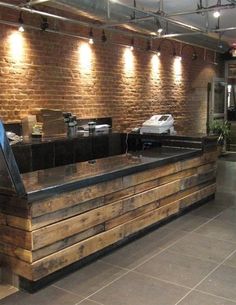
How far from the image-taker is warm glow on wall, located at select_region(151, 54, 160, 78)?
8383 mm

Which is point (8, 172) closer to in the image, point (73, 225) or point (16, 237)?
point (16, 237)

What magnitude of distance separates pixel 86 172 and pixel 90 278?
3.00 feet

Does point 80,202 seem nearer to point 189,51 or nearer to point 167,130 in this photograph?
point 167,130

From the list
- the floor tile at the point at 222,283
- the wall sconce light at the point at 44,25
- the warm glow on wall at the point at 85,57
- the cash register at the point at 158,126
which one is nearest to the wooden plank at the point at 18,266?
the floor tile at the point at 222,283

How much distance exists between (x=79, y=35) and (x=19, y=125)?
77.4 inches

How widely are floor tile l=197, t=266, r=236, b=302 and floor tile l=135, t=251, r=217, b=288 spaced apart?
0.07 m

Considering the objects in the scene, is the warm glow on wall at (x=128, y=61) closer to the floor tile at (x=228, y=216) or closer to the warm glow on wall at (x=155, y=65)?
the warm glow on wall at (x=155, y=65)

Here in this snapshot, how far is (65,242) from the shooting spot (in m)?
3.20

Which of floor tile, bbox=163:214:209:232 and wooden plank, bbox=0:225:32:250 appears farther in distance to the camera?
floor tile, bbox=163:214:209:232

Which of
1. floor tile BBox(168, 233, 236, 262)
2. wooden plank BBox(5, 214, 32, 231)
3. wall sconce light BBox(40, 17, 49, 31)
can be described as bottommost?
floor tile BBox(168, 233, 236, 262)

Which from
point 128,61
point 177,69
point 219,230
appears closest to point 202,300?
point 219,230

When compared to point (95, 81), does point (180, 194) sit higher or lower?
lower

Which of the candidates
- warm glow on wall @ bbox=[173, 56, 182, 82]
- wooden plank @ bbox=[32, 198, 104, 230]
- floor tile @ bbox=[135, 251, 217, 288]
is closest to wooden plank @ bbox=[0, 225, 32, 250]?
wooden plank @ bbox=[32, 198, 104, 230]

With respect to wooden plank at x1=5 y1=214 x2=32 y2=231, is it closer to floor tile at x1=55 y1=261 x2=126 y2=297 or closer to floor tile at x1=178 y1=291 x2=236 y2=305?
floor tile at x1=55 y1=261 x2=126 y2=297
